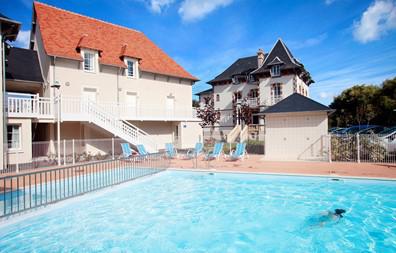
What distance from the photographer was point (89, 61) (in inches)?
760

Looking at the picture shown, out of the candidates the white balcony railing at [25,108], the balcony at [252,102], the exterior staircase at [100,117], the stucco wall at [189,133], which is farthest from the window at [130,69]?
the balcony at [252,102]

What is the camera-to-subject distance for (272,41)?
3509cm

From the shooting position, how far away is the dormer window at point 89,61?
19.1 metres

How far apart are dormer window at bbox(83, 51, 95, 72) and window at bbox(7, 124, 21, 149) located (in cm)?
684

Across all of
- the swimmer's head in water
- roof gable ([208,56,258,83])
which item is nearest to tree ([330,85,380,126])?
roof gable ([208,56,258,83])

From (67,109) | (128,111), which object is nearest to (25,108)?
(67,109)

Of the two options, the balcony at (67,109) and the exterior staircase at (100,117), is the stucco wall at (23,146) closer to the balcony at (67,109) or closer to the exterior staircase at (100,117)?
the balcony at (67,109)

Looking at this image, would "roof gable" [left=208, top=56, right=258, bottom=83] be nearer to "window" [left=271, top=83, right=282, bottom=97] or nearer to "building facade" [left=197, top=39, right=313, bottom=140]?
"building facade" [left=197, top=39, right=313, bottom=140]

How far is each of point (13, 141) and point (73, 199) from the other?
9113 mm

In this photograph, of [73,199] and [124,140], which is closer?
[73,199]

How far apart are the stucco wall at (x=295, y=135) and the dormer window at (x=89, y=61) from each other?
535 inches

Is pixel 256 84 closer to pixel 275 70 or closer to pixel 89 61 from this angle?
pixel 275 70

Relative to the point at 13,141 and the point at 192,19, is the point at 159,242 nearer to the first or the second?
the point at 13,141

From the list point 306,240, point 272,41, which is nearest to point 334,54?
point 272,41
